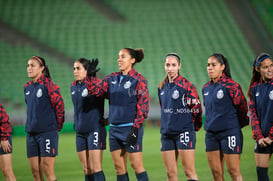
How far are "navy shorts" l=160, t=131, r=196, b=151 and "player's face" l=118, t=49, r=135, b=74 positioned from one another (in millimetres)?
1081

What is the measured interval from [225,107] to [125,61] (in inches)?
59.2

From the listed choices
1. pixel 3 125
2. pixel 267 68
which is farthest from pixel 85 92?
pixel 267 68

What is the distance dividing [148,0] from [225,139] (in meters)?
19.6

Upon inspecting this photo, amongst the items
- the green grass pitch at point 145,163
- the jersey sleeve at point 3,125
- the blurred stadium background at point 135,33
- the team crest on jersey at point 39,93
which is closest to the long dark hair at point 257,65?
the green grass pitch at point 145,163

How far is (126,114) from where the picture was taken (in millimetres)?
6348

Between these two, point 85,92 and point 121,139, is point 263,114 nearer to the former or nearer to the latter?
point 121,139

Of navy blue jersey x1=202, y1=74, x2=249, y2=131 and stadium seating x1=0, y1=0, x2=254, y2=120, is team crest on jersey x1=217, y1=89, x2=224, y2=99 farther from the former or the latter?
stadium seating x1=0, y1=0, x2=254, y2=120

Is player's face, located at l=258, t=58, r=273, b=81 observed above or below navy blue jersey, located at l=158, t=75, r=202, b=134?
above

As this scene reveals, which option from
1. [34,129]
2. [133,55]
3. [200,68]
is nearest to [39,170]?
[34,129]

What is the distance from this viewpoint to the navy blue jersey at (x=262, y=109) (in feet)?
19.7

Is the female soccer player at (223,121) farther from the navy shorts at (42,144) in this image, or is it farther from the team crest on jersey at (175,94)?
the navy shorts at (42,144)

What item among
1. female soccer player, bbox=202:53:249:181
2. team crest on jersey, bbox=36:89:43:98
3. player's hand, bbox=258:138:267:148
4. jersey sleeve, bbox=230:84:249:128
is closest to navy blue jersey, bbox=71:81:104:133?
team crest on jersey, bbox=36:89:43:98

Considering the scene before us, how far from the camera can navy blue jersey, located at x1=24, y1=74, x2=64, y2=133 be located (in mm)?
6473

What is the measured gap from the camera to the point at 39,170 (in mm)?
6520
